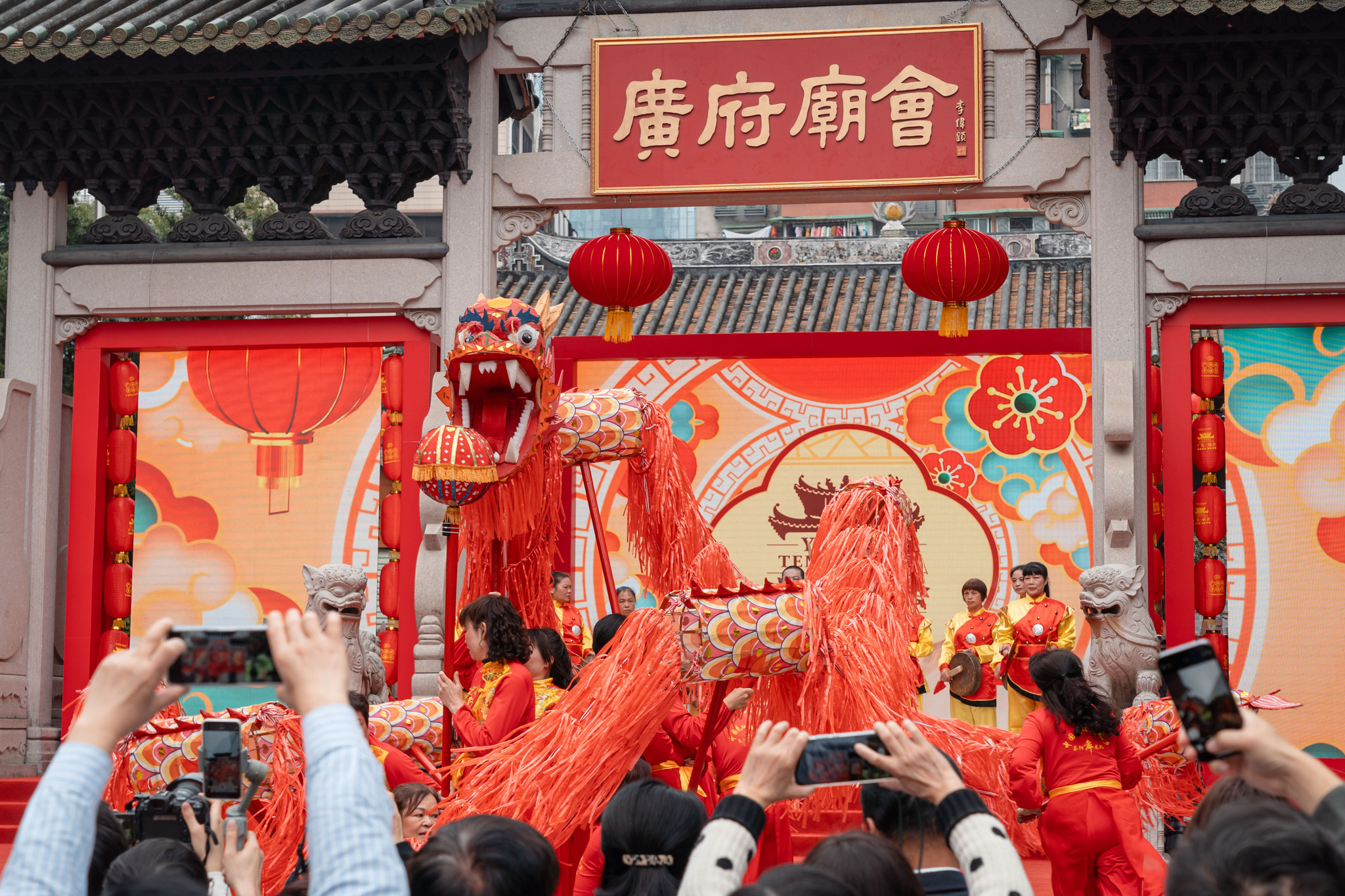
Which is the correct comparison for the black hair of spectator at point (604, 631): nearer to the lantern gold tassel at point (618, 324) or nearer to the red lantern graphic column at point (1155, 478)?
the lantern gold tassel at point (618, 324)

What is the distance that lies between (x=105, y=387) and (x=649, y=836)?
19.8ft

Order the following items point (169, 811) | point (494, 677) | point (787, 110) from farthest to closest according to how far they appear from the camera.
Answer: point (787, 110) → point (494, 677) → point (169, 811)

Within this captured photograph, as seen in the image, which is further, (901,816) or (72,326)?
(72,326)

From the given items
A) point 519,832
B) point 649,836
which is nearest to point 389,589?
point 649,836

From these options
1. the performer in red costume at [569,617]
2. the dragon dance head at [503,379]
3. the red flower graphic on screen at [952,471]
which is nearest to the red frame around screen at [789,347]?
the red flower graphic on screen at [952,471]

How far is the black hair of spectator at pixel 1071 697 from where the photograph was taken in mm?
4301

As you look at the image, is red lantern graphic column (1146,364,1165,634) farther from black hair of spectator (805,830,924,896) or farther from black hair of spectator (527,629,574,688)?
black hair of spectator (805,830,924,896)

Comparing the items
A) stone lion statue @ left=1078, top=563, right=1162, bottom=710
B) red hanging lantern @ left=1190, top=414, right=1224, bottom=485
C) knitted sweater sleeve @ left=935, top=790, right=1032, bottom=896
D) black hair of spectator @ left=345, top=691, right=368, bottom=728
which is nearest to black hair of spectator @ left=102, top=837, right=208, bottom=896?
knitted sweater sleeve @ left=935, top=790, right=1032, bottom=896

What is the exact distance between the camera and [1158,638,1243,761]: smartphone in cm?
159

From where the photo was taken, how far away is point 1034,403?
8477mm

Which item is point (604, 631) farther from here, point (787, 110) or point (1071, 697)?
point (787, 110)

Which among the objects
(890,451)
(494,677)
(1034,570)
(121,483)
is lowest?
(494,677)

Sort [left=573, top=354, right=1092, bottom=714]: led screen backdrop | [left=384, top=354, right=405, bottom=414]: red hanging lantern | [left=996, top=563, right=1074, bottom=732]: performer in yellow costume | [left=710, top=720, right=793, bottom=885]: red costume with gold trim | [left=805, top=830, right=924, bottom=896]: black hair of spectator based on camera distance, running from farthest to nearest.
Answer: [left=573, top=354, right=1092, bottom=714]: led screen backdrop
[left=384, top=354, right=405, bottom=414]: red hanging lantern
[left=996, top=563, right=1074, bottom=732]: performer in yellow costume
[left=710, top=720, right=793, bottom=885]: red costume with gold trim
[left=805, top=830, right=924, bottom=896]: black hair of spectator

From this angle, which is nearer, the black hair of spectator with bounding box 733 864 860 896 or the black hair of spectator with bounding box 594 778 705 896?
the black hair of spectator with bounding box 733 864 860 896
